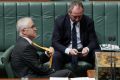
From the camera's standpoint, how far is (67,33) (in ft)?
16.0

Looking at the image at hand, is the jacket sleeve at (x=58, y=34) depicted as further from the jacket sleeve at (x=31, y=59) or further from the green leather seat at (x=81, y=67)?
the jacket sleeve at (x=31, y=59)

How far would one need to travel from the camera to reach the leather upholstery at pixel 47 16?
5.54 metres

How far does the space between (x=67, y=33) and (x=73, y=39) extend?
0.11m

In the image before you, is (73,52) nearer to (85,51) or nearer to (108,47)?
(85,51)

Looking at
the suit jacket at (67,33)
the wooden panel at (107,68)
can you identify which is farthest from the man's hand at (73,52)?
the wooden panel at (107,68)

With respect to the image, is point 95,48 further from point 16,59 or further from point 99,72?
point 99,72

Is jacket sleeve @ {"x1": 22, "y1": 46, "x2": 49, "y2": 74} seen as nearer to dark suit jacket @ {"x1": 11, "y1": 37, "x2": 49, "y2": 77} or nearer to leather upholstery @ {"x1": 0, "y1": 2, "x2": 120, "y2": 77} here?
dark suit jacket @ {"x1": 11, "y1": 37, "x2": 49, "y2": 77}

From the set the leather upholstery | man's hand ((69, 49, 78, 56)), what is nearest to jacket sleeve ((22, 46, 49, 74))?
man's hand ((69, 49, 78, 56))

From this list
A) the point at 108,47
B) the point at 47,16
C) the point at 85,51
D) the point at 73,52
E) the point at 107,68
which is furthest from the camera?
the point at 47,16

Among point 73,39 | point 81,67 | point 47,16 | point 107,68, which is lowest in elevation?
point 81,67

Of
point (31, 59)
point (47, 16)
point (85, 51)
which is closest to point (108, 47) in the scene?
point (85, 51)

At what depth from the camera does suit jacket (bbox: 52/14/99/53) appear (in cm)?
487

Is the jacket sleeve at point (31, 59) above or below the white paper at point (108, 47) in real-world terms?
below

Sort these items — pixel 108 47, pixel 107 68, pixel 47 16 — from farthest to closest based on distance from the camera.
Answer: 1. pixel 47 16
2. pixel 108 47
3. pixel 107 68
